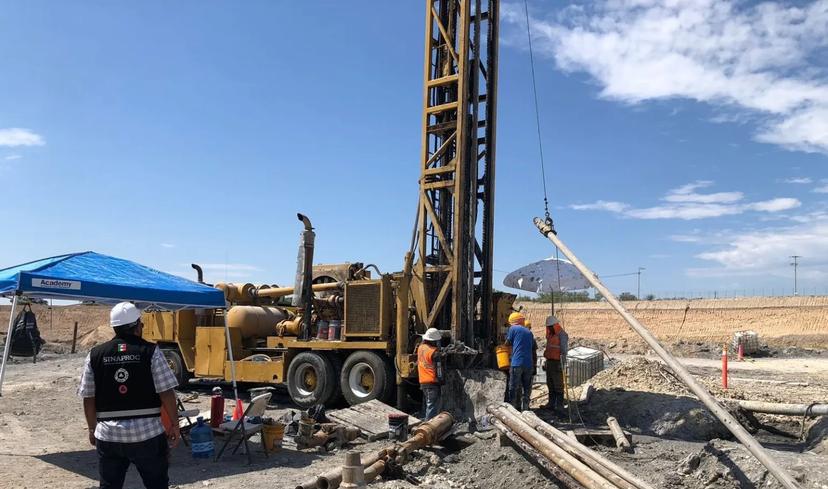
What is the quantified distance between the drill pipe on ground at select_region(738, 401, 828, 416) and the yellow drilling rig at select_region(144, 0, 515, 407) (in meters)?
4.18

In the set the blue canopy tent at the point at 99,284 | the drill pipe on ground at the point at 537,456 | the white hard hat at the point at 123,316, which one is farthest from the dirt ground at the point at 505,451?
the white hard hat at the point at 123,316

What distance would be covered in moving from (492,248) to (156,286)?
5.67 m

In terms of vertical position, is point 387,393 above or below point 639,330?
below

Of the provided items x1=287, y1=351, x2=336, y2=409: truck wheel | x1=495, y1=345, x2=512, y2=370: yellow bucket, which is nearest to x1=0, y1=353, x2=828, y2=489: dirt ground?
x1=287, y1=351, x2=336, y2=409: truck wheel

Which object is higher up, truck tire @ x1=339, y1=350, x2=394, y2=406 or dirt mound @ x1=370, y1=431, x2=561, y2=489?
truck tire @ x1=339, y1=350, x2=394, y2=406

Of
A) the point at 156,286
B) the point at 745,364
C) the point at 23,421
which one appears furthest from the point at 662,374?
the point at 745,364

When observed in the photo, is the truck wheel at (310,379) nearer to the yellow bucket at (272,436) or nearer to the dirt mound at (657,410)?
the yellow bucket at (272,436)

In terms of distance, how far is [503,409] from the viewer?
30.6 ft

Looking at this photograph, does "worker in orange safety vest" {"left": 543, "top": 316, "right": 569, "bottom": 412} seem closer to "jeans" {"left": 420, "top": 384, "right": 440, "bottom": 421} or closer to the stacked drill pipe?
"jeans" {"left": 420, "top": 384, "right": 440, "bottom": 421}

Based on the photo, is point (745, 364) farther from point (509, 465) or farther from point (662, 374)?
point (509, 465)

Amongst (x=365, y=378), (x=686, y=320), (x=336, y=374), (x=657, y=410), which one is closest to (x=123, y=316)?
(x=365, y=378)

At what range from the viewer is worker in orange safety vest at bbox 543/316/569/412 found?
11.6m

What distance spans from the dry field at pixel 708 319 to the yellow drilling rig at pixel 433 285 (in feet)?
106

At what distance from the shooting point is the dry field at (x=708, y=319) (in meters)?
→ 44.7
